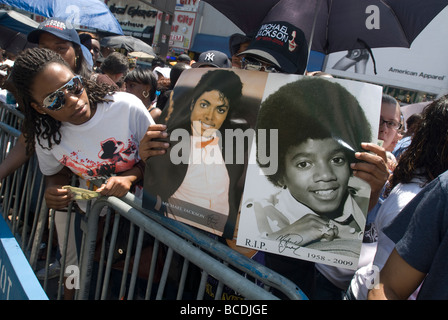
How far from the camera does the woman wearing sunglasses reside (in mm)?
1984

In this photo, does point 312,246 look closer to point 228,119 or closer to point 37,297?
point 228,119

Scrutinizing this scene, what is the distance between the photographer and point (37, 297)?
1677mm

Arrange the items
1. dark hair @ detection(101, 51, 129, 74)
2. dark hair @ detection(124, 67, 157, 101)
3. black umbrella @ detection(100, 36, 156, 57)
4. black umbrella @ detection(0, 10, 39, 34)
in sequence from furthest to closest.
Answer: black umbrella @ detection(100, 36, 156, 57) → black umbrella @ detection(0, 10, 39, 34) → dark hair @ detection(101, 51, 129, 74) → dark hair @ detection(124, 67, 157, 101)

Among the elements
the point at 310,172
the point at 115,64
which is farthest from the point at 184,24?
the point at 310,172

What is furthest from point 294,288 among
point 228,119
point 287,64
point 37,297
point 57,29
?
point 57,29

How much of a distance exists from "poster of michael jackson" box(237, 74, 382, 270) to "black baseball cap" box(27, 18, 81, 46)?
2421 millimetres

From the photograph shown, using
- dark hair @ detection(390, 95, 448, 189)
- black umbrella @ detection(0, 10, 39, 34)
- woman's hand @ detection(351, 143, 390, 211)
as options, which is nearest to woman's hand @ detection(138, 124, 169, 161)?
woman's hand @ detection(351, 143, 390, 211)

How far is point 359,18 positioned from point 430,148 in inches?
56.4

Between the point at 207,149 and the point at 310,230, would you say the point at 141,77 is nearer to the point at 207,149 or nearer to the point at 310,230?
the point at 207,149

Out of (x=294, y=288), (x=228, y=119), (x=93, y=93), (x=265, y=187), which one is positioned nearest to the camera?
(x=294, y=288)

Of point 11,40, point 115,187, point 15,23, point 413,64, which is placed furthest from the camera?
point 413,64

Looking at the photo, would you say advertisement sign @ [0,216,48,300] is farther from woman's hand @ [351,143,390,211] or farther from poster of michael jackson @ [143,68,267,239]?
woman's hand @ [351,143,390,211]

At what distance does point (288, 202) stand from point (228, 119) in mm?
462

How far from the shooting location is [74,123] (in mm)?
2104
